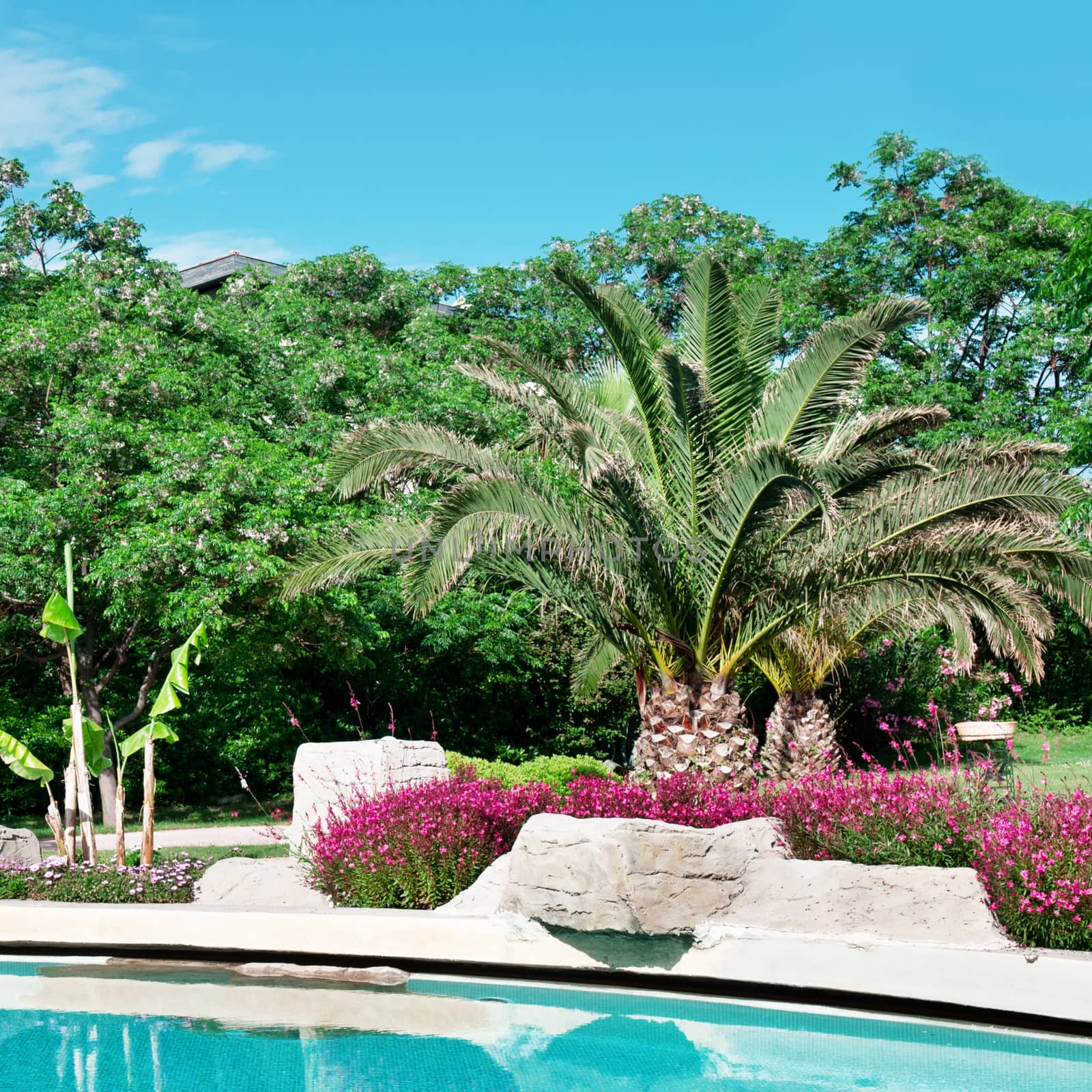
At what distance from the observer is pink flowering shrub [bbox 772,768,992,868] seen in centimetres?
788

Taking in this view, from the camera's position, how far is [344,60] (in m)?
14.1

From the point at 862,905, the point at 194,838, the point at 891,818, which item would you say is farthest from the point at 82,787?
the point at 891,818

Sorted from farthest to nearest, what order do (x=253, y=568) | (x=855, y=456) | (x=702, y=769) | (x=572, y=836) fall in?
(x=253, y=568) → (x=702, y=769) → (x=855, y=456) → (x=572, y=836)

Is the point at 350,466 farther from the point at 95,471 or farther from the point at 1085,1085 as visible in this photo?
the point at 1085,1085

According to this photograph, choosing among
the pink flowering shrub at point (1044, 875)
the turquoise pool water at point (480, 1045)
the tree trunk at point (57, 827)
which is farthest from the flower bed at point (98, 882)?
the pink flowering shrub at point (1044, 875)

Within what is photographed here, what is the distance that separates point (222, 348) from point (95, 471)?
5769 millimetres

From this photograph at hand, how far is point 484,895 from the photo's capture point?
835 centimetres

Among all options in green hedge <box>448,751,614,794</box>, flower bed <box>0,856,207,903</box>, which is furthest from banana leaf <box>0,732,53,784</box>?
green hedge <box>448,751,614,794</box>

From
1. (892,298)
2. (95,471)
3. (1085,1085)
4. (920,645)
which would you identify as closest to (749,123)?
(892,298)

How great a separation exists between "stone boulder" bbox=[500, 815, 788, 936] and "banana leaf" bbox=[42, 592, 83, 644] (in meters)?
5.04

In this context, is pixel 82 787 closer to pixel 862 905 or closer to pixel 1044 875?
pixel 862 905

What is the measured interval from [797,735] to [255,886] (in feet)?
28.9

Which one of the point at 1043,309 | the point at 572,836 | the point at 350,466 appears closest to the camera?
the point at 572,836

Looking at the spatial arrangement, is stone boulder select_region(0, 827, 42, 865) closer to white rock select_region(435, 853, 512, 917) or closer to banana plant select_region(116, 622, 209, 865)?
banana plant select_region(116, 622, 209, 865)
